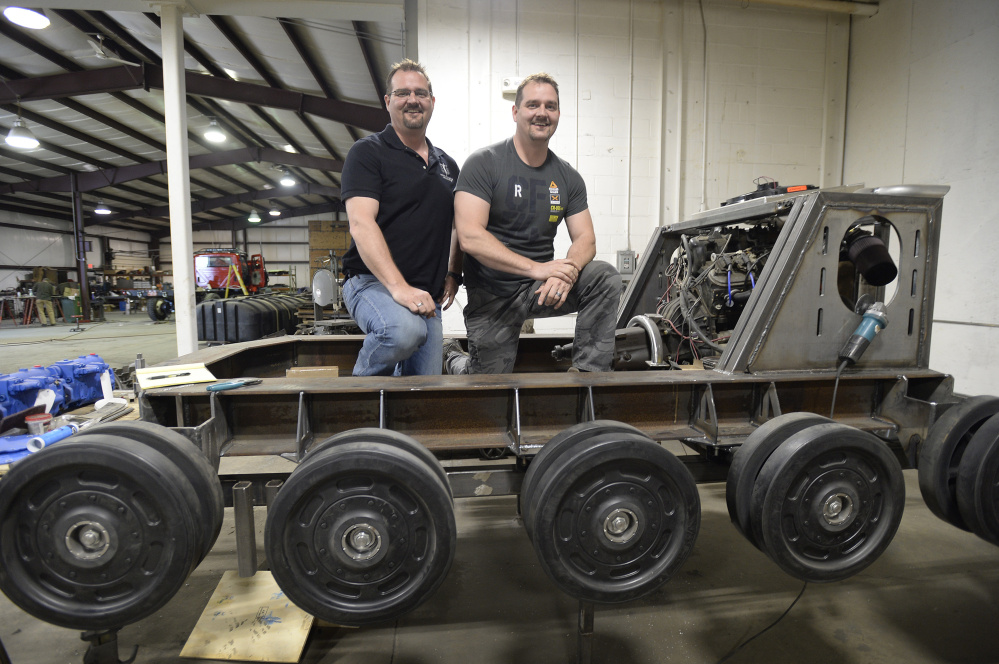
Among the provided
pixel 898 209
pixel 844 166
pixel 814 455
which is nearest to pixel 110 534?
pixel 814 455

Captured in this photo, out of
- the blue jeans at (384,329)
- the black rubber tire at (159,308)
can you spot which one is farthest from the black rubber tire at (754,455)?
the black rubber tire at (159,308)

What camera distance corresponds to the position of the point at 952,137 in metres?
5.24

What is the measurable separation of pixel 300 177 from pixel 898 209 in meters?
20.0

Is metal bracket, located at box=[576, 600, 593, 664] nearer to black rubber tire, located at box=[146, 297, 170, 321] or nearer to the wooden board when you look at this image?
the wooden board

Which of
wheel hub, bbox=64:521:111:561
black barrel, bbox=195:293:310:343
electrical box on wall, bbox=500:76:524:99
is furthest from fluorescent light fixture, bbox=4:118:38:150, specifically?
wheel hub, bbox=64:521:111:561

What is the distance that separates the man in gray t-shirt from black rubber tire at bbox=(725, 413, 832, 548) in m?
0.75

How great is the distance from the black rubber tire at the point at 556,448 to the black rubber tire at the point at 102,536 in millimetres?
1036

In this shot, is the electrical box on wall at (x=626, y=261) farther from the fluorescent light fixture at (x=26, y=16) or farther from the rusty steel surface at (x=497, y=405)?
the fluorescent light fixture at (x=26, y=16)

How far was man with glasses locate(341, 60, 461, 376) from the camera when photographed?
7.23ft

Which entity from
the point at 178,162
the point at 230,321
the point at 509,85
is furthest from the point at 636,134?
the point at 230,321

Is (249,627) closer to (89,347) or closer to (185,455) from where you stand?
(185,455)

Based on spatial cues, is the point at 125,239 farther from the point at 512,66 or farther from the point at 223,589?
the point at 223,589

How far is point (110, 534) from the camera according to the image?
4.63 ft

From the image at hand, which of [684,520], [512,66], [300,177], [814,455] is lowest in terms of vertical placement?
[684,520]
